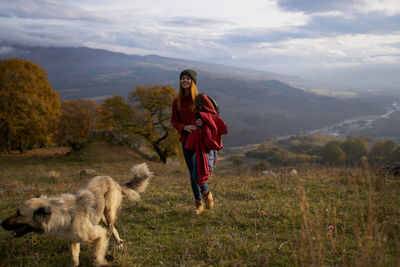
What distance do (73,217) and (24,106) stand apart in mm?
26902

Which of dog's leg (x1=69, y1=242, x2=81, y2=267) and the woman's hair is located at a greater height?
the woman's hair

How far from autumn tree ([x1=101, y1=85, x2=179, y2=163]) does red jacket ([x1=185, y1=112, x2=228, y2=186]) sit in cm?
2436

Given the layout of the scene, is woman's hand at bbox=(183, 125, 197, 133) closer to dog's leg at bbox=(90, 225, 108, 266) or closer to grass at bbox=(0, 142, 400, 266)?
grass at bbox=(0, 142, 400, 266)

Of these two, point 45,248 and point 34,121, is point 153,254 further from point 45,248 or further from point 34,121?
point 34,121

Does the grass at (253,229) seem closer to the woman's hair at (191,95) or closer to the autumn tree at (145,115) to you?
the woman's hair at (191,95)

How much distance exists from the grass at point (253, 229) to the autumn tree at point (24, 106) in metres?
19.5

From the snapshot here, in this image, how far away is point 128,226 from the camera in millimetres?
5594

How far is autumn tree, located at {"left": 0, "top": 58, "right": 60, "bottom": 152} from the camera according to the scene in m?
25.0

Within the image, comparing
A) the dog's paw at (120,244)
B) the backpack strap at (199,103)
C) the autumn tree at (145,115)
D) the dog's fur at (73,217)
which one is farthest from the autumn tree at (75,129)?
the dog's fur at (73,217)

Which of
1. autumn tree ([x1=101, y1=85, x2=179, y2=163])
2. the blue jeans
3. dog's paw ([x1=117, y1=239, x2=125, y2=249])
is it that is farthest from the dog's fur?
autumn tree ([x1=101, y1=85, x2=179, y2=163])

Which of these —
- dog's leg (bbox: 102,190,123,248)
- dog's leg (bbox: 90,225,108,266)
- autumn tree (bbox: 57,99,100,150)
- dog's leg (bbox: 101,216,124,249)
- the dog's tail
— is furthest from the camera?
autumn tree (bbox: 57,99,100,150)

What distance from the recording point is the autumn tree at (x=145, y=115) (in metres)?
30.5

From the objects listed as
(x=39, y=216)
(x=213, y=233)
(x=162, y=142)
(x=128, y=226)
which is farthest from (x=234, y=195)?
(x=162, y=142)

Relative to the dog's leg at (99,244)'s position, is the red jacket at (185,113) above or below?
above
